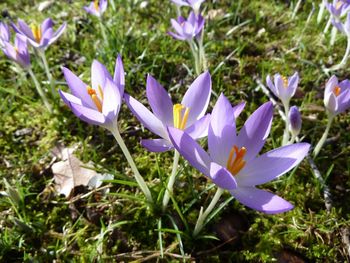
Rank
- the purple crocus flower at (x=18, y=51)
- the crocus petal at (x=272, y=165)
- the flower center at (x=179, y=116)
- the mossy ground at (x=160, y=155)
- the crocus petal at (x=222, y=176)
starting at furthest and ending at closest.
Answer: the purple crocus flower at (x=18, y=51) → the mossy ground at (x=160, y=155) → the flower center at (x=179, y=116) → the crocus petal at (x=272, y=165) → the crocus petal at (x=222, y=176)

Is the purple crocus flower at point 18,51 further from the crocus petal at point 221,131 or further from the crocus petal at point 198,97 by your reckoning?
the crocus petal at point 221,131

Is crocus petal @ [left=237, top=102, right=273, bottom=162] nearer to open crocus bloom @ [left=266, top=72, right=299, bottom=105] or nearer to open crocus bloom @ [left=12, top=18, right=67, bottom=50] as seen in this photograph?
open crocus bloom @ [left=266, top=72, right=299, bottom=105]

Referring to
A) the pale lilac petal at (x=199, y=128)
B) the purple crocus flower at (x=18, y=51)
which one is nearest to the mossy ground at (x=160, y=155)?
the purple crocus flower at (x=18, y=51)

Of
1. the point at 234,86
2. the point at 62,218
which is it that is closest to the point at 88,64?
the point at 234,86

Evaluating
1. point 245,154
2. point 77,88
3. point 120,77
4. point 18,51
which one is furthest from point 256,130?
point 18,51

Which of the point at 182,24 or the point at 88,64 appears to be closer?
the point at 182,24

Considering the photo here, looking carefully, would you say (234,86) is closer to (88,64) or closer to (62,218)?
(88,64)
